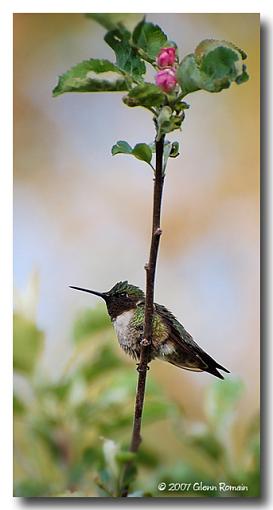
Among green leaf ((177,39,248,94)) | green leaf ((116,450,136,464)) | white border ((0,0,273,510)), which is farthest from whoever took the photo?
white border ((0,0,273,510))

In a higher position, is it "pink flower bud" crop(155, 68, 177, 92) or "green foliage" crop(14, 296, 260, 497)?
"pink flower bud" crop(155, 68, 177, 92)

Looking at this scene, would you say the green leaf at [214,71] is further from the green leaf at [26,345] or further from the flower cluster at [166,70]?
the green leaf at [26,345]

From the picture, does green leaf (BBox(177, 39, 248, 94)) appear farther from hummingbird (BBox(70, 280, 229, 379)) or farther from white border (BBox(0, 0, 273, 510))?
white border (BBox(0, 0, 273, 510))

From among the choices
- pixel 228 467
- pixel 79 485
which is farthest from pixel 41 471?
pixel 228 467

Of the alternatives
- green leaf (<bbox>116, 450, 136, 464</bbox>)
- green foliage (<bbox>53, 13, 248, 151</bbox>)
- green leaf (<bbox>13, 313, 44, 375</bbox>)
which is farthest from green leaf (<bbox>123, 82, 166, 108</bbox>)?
green leaf (<bbox>13, 313, 44, 375</bbox>)
